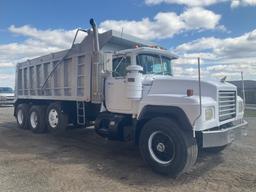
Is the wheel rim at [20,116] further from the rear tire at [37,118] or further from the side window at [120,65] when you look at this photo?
the side window at [120,65]

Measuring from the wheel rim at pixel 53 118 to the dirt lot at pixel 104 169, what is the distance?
1038 mm

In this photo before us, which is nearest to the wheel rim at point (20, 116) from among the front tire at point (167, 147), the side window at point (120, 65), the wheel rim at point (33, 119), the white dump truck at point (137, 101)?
the wheel rim at point (33, 119)

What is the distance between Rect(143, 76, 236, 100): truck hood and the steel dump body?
82.0 inches

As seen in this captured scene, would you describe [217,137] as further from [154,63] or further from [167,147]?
[154,63]

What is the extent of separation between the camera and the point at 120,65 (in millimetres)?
7133

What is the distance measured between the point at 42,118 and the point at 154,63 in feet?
16.8

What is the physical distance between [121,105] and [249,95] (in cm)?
1792

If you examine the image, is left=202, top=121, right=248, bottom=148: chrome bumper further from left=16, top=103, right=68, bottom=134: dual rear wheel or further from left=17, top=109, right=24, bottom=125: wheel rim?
left=17, top=109, right=24, bottom=125: wheel rim

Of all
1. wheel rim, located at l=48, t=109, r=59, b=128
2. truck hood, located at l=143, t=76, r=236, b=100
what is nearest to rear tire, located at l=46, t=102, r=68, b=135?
wheel rim, located at l=48, t=109, r=59, b=128

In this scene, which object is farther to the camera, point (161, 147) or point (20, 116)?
point (20, 116)

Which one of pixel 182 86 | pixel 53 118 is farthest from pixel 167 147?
pixel 53 118

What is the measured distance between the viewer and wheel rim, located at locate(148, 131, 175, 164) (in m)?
5.56

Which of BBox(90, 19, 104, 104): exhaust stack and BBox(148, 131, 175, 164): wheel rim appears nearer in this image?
BBox(148, 131, 175, 164): wheel rim

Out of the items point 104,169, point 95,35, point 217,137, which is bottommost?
point 104,169
